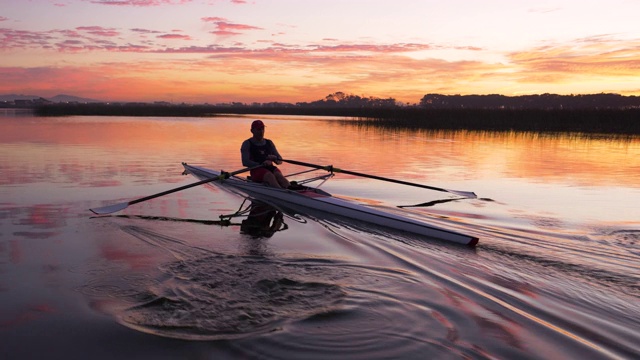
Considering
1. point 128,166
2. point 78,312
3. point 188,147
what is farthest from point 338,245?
point 188,147

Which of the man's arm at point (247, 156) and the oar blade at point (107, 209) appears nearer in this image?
the oar blade at point (107, 209)

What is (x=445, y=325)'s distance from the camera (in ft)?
15.5

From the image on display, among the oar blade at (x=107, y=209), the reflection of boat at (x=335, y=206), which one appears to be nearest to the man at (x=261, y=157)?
the reflection of boat at (x=335, y=206)

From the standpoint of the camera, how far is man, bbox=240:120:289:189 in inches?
440

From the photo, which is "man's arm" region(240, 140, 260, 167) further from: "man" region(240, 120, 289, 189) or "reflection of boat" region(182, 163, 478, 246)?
"reflection of boat" region(182, 163, 478, 246)

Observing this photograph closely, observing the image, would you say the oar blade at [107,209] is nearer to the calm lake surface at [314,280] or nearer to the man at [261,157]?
the calm lake surface at [314,280]

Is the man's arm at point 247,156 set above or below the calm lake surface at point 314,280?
above

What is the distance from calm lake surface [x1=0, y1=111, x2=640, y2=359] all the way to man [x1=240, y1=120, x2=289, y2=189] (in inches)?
37.6

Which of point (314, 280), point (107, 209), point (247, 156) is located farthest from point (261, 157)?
point (314, 280)

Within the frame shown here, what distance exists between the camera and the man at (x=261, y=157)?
440 inches

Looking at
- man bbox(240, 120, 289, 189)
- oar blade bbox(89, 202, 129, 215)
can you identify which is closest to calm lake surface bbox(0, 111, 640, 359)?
oar blade bbox(89, 202, 129, 215)

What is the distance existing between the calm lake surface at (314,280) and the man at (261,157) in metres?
0.95

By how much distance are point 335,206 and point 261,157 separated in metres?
2.83

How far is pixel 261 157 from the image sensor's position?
38.1 feet
